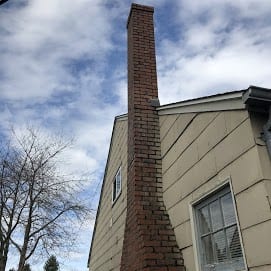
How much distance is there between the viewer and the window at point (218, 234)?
10.6ft

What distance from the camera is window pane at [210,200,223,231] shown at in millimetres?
3552

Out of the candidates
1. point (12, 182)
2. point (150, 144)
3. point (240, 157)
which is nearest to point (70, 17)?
point (150, 144)

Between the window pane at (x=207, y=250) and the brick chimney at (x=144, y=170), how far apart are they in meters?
0.52

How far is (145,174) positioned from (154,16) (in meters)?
3.94

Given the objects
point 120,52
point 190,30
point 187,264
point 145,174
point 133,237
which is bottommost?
point 187,264

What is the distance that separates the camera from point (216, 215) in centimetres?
362

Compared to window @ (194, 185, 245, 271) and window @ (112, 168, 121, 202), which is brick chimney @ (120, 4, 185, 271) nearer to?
window @ (194, 185, 245, 271)

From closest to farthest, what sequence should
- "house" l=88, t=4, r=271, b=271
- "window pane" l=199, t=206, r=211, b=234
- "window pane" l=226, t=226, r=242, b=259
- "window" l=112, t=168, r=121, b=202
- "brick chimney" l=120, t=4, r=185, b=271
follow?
"house" l=88, t=4, r=271, b=271 → "window pane" l=226, t=226, r=242, b=259 → "window pane" l=199, t=206, r=211, b=234 → "brick chimney" l=120, t=4, r=185, b=271 → "window" l=112, t=168, r=121, b=202

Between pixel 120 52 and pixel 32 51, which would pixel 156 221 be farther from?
pixel 32 51

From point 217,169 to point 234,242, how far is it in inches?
30.6

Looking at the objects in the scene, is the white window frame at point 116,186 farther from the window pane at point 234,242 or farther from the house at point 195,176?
the window pane at point 234,242

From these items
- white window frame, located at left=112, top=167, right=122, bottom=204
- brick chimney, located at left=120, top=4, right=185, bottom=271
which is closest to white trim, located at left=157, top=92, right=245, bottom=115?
brick chimney, located at left=120, top=4, right=185, bottom=271

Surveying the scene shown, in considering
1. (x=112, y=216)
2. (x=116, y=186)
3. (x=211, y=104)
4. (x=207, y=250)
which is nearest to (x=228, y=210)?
(x=207, y=250)

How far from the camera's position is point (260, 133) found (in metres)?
3.00
